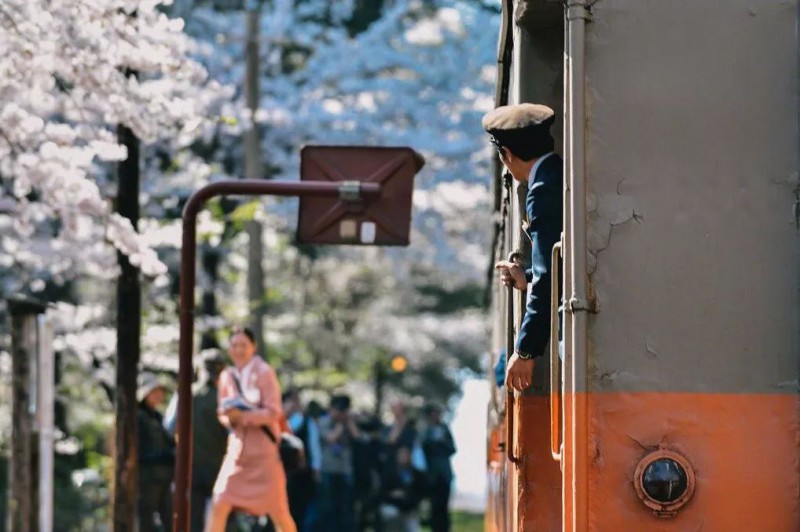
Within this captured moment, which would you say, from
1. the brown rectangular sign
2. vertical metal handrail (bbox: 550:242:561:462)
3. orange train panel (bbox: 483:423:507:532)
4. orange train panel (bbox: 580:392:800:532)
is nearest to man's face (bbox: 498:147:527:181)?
vertical metal handrail (bbox: 550:242:561:462)

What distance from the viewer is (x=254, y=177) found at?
23234 millimetres

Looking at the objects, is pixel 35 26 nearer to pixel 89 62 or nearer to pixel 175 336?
pixel 89 62

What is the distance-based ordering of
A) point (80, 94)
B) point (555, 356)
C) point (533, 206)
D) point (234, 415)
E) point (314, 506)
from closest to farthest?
point (555, 356) < point (533, 206) < point (234, 415) < point (80, 94) < point (314, 506)

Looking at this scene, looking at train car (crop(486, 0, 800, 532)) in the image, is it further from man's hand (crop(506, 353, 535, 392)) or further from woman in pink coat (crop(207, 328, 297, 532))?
woman in pink coat (crop(207, 328, 297, 532))

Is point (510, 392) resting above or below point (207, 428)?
above

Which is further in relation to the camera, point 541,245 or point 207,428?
point 207,428

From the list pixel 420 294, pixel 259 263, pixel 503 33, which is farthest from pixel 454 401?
pixel 503 33

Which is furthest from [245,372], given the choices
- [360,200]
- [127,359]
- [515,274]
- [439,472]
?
[439,472]

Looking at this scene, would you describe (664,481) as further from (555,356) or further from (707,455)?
(555,356)

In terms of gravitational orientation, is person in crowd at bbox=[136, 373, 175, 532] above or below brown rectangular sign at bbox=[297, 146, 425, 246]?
below

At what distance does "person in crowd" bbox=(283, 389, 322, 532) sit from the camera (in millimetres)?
18781

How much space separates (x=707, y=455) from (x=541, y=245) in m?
0.97

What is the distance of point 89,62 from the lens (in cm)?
1251

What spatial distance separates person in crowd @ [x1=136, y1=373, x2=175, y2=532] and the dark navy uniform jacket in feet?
33.4
